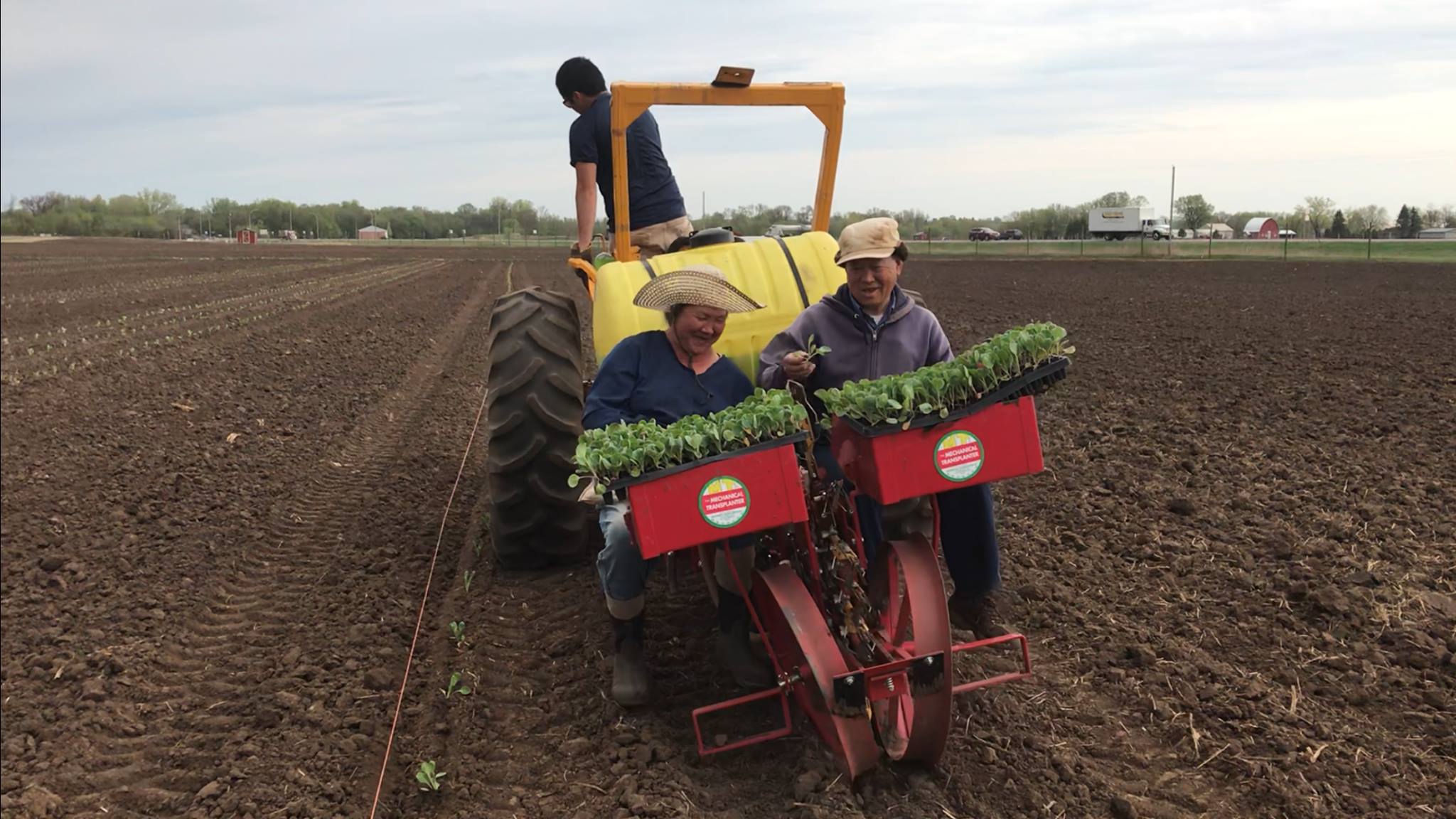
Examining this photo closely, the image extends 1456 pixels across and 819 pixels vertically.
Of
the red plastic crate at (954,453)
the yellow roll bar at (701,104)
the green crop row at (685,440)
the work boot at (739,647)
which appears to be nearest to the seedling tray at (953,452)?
the red plastic crate at (954,453)

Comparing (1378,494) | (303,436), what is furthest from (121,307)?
(1378,494)

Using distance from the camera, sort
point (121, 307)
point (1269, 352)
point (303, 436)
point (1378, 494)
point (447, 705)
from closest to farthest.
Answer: point (447, 705) < point (1378, 494) < point (303, 436) < point (1269, 352) < point (121, 307)

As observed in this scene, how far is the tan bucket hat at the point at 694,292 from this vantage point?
145 inches

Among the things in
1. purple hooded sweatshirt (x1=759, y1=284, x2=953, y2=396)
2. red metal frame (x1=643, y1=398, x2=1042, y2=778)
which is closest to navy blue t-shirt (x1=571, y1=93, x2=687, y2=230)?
purple hooded sweatshirt (x1=759, y1=284, x2=953, y2=396)

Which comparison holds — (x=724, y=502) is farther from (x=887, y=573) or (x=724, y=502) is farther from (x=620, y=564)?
(x=620, y=564)

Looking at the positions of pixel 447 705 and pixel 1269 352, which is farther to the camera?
pixel 1269 352

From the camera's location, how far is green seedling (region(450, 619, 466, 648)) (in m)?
4.38

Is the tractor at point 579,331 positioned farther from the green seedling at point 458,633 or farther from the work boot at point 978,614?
the work boot at point 978,614

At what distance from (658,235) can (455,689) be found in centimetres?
248

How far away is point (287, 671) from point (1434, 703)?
399cm

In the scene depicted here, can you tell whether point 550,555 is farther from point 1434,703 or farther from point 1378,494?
point 1378,494

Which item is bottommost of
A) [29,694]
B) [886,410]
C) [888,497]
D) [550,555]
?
[29,694]

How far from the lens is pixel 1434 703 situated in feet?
11.6

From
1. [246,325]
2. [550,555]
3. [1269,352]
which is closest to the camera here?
[550,555]
